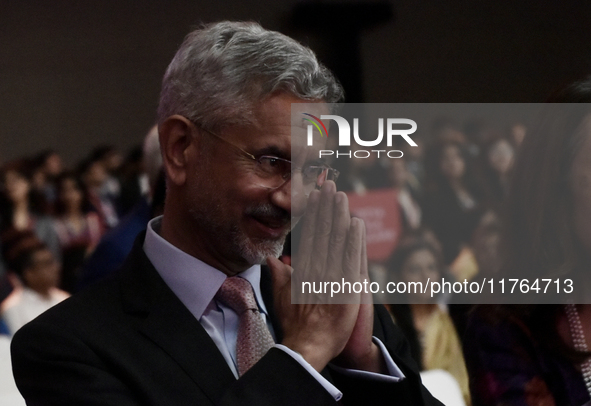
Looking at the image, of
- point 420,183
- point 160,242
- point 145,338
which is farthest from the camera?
point 420,183

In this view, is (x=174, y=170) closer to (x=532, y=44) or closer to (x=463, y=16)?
(x=463, y=16)

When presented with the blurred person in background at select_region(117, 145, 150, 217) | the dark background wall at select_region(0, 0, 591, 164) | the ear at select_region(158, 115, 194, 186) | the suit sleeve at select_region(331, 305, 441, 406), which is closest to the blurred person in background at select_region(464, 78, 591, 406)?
the suit sleeve at select_region(331, 305, 441, 406)

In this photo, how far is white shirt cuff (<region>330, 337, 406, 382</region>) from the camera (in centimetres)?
115

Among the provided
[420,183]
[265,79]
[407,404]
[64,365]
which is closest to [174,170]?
[265,79]

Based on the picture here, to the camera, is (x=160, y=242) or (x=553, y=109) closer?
(x=160, y=242)

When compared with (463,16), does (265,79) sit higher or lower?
higher

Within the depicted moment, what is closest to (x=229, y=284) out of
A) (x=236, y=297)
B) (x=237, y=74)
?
(x=236, y=297)

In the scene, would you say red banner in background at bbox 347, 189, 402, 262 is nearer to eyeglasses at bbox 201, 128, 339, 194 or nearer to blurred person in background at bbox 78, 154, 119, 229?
blurred person in background at bbox 78, 154, 119, 229

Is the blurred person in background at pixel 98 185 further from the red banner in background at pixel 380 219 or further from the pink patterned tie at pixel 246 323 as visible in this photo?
the pink patterned tie at pixel 246 323

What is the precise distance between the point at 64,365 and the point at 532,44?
300 centimetres

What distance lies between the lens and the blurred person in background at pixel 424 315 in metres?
2.68

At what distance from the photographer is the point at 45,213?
3742 millimetres

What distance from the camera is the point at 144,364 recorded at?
107 cm

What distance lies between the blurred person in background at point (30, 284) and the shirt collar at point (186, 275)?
202 centimetres
